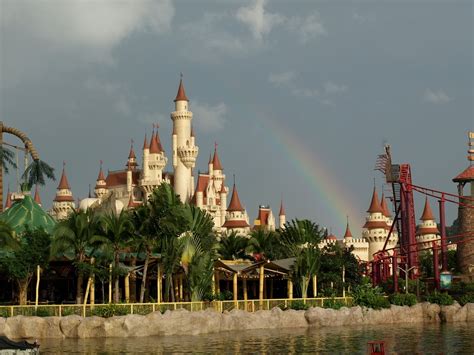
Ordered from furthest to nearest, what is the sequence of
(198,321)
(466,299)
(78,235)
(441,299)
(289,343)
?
Result: (466,299) → (441,299) → (78,235) → (198,321) → (289,343)

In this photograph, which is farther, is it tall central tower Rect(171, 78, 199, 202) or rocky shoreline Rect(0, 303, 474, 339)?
tall central tower Rect(171, 78, 199, 202)

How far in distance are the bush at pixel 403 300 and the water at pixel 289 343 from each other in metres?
5.13

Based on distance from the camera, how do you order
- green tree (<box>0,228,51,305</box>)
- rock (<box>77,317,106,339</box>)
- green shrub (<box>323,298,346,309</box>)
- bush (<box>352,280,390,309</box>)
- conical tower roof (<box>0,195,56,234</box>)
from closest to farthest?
rock (<box>77,317,106,339</box>) < green tree (<box>0,228,51,305</box>) < green shrub (<box>323,298,346,309</box>) < bush (<box>352,280,390,309</box>) < conical tower roof (<box>0,195,56,234</box>)

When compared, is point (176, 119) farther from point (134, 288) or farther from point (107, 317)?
point (107, 317)

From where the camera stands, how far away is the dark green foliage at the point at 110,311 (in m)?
32.3

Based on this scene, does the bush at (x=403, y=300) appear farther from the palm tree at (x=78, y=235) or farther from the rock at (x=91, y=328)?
the rock at (x=91, y=328)

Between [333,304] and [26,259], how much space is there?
1478 centimetres

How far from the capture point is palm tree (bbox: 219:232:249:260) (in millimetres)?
48594

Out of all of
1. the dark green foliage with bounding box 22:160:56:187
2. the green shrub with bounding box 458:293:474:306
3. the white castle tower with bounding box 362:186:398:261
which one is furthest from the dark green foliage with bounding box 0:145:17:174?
the white castle tower with bounding box 362:186:398:261

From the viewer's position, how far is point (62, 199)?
9944cm

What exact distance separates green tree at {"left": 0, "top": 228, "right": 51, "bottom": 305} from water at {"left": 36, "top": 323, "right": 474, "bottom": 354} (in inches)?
267

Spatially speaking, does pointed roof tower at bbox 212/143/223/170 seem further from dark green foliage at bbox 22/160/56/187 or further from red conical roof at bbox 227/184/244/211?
dark green foliage at bbox 22/160/56/187

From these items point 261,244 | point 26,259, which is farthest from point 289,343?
point 261,244

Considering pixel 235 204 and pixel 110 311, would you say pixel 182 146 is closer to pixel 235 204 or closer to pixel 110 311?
pixel 235 204
